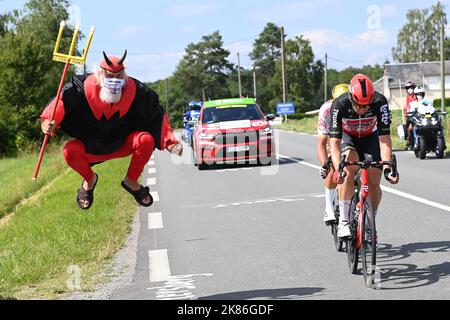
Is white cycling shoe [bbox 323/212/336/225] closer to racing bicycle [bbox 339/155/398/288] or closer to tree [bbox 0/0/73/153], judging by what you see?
racing bicycle [bbox 339/155/398/288]

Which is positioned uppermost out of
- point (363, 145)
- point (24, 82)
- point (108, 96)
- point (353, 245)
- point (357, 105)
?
point (24, 82)

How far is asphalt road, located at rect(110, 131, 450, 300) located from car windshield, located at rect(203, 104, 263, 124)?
466 cm

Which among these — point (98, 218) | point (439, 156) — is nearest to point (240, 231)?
point (98, 218)

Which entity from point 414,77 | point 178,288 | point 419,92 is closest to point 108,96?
point 178,288

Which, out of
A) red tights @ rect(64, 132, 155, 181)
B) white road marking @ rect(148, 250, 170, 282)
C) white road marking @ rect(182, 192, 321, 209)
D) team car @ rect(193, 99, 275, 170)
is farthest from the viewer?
team car @ rect(193, 99, 275, 170)

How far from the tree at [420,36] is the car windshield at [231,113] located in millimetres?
91970

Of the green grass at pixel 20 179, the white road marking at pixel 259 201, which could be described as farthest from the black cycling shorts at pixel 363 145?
the green grass at pixel 20 179

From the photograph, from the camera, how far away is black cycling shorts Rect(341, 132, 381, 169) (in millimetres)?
7113

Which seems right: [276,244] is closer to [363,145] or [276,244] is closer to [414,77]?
[363,145]

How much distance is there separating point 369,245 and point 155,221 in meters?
4.96

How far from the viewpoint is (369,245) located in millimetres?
6453

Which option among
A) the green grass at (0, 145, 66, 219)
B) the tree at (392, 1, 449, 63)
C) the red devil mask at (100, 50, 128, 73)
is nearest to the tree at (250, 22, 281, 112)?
the tree at (392, 1, 449, 63)
